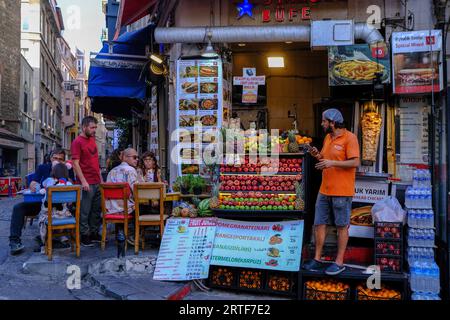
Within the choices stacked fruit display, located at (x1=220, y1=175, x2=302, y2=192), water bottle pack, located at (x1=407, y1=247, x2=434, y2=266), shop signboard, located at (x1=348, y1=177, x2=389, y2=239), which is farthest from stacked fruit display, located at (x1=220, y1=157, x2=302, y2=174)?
water bottle pack, located at (x1=407, y1=247, x2=434, y2=266)

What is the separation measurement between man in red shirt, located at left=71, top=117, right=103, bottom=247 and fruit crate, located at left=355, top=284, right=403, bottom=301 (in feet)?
14.0

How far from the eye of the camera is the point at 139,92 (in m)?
11.0

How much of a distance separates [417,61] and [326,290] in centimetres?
392

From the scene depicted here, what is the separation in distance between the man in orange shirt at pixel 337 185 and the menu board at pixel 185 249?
4.40 ft

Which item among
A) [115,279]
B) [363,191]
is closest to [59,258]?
[115,279]

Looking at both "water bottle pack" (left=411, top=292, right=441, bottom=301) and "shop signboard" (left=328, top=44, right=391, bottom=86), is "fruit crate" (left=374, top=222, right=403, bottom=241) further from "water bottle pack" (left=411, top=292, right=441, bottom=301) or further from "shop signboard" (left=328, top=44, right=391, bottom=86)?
"shop signboard" (left=328, top=44, right=391, bottom=86)

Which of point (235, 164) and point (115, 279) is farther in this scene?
point (235, 164)

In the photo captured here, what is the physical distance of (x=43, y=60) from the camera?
40.1m

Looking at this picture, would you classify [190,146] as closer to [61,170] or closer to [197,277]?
[61,170]

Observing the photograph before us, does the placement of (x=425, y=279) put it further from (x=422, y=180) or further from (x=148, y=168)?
(x=148, y=168)

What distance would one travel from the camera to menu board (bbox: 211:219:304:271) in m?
5.77

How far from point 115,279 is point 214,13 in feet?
17.0
